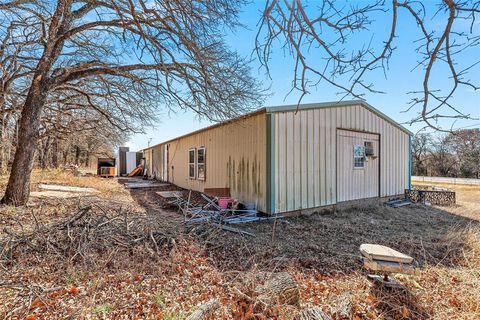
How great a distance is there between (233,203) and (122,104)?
4.48m

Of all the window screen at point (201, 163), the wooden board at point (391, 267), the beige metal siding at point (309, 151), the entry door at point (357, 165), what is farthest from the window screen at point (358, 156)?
the wooden board at point (391, 267)

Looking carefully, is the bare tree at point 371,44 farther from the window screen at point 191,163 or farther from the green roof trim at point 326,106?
the window screen at point 191,163

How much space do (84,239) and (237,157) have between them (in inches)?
185

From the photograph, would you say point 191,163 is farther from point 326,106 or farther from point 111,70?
point 326,106

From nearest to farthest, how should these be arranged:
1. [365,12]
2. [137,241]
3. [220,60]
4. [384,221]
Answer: [365,12] → [137,241] → [220,60] → [384,221]

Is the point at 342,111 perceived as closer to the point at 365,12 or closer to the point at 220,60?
the point at 220,60

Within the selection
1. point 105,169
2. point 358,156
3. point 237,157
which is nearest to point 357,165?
point 358,156

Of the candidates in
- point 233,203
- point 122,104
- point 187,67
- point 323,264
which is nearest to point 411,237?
point 323,264

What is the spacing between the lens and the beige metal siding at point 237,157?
6.35 metres

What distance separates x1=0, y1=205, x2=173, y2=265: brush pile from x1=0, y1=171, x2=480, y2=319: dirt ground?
28 millimetres

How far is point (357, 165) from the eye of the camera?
8.22 meters

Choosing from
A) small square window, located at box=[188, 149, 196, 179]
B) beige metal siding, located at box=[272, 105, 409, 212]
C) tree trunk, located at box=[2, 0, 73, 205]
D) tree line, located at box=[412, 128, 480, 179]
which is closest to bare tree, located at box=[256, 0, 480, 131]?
beige metal siding, located at box=[272, 105, 409, 212]

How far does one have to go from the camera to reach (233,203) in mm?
6766

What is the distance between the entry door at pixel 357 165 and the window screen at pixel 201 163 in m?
5.06
